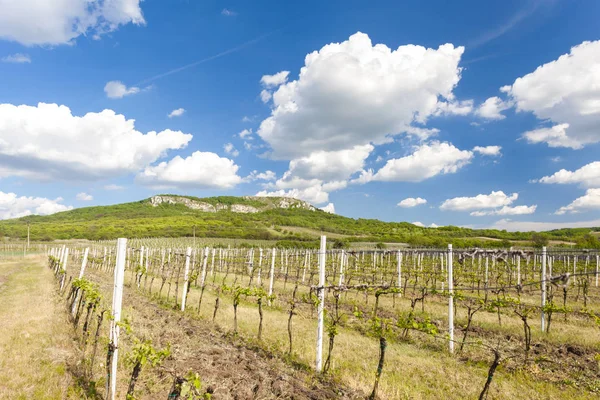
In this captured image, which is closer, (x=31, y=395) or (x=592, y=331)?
(x=31, y=395)

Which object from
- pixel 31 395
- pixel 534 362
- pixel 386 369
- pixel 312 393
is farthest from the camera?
pixel 534 362

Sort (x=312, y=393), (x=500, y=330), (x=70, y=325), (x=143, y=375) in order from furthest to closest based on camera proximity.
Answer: (x=500, y=330), (x=70, y=325), (x=143, y=375), (x=312, y=393)

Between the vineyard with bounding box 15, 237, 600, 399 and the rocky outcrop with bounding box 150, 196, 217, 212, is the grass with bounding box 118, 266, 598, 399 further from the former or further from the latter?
the rocky outcrop with bounding box 150, 196, 217, 212

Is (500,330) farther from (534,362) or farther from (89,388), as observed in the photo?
(89,388)

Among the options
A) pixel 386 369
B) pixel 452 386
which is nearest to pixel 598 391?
pixel 452 386

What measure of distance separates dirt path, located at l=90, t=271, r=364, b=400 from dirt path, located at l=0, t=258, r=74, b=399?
3.74 ft

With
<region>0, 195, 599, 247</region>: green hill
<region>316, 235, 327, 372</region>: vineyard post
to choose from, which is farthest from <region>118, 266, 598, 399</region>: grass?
<region>0, 195, 599, 247</region>: green hill

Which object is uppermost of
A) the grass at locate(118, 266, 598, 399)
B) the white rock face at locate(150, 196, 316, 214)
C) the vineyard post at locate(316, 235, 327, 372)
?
the white rock face at locate(150, 196, 316, 214)

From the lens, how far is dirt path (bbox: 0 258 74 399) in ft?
17.2

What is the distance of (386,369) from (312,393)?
2.18m

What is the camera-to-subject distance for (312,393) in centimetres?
556

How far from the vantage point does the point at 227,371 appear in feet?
20.2

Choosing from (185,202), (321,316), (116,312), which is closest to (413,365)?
(321,316)

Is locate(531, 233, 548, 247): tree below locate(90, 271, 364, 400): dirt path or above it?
above
